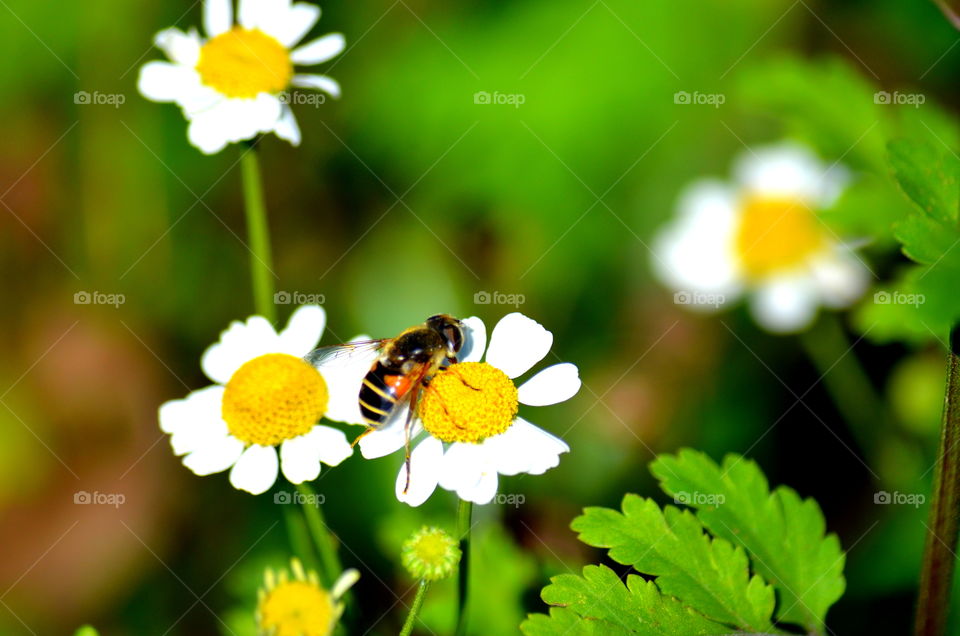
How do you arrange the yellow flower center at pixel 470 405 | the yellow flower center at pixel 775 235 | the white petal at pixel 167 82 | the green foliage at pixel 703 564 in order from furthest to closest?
the yellow flower center at pixel 775 235, the white petal at pixel 167 82, the yellow flower center at pixel 470 405, the green foliage at pixel 703 564

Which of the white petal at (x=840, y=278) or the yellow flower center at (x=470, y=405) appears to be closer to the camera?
the yellow flower center at (x=470, y=405)

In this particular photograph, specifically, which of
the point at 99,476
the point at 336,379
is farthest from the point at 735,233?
the point at 99,476

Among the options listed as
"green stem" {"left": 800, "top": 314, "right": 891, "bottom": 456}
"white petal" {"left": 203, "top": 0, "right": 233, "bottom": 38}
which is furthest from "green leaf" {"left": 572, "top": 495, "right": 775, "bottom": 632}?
"green stem" {"left": 800, "top": 314, "right": 891, "bottom": 456}

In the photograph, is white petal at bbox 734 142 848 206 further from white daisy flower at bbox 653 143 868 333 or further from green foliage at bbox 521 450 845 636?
green foliage at bbox 521 450 845 636

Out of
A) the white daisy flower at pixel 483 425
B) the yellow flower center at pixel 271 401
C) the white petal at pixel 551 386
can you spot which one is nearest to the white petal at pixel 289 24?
the yellow flower center at pixel 271 401

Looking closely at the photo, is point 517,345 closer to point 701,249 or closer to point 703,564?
point 703,564

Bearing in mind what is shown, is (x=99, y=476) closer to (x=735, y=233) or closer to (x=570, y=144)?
(x=570, y=144)

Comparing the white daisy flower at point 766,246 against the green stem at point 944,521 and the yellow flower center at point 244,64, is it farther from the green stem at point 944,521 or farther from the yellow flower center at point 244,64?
the yellow flower center at point 244,64
